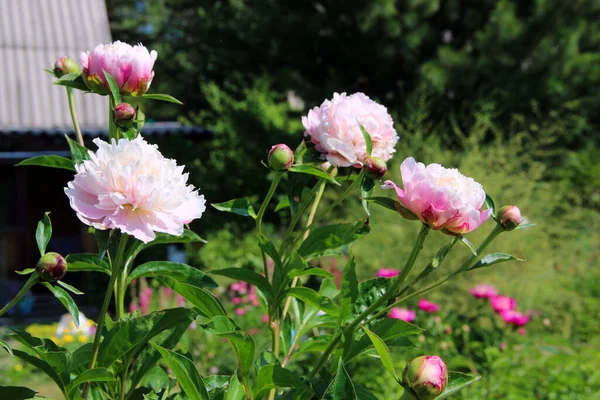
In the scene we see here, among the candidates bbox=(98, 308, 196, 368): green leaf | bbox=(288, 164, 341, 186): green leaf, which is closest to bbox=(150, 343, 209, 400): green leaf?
bbox=(98, 308, 196, 368): green leaf

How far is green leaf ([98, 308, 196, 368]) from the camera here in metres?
0.73

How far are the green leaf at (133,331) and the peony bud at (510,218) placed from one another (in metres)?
0.35

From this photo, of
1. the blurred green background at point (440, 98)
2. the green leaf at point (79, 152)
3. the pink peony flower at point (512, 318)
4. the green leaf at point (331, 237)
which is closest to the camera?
the green leaf at point (79, 152)

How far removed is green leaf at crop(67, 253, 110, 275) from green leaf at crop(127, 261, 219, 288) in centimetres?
4

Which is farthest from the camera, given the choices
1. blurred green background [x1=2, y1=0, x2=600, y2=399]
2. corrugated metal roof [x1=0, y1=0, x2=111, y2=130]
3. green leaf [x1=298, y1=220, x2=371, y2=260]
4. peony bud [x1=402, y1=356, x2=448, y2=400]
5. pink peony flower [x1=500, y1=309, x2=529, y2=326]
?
corrugated metal roof [x1=0, y1=0, x2=111, y2=130]

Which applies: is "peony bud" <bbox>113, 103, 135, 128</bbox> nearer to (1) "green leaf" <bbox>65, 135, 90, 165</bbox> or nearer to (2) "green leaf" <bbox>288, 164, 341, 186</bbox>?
(1) "green leaf" <bbox>65, 135, 90, 165</bbox>

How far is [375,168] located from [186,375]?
0.31 meters

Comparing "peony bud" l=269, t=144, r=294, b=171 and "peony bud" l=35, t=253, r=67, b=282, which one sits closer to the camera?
"peony bud" l=35, t=253, r=67, b=282

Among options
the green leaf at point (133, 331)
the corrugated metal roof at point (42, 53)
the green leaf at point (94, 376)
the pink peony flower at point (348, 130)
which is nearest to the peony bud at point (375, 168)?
the pink peony flower at point (348, 130)

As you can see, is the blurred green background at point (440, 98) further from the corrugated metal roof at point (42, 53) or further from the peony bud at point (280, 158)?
the peony bud at point (280, 158)

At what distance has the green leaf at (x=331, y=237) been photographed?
2.80ft

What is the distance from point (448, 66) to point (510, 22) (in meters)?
0.71

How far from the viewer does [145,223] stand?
2.17ft

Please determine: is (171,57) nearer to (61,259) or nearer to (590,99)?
(590,99)
